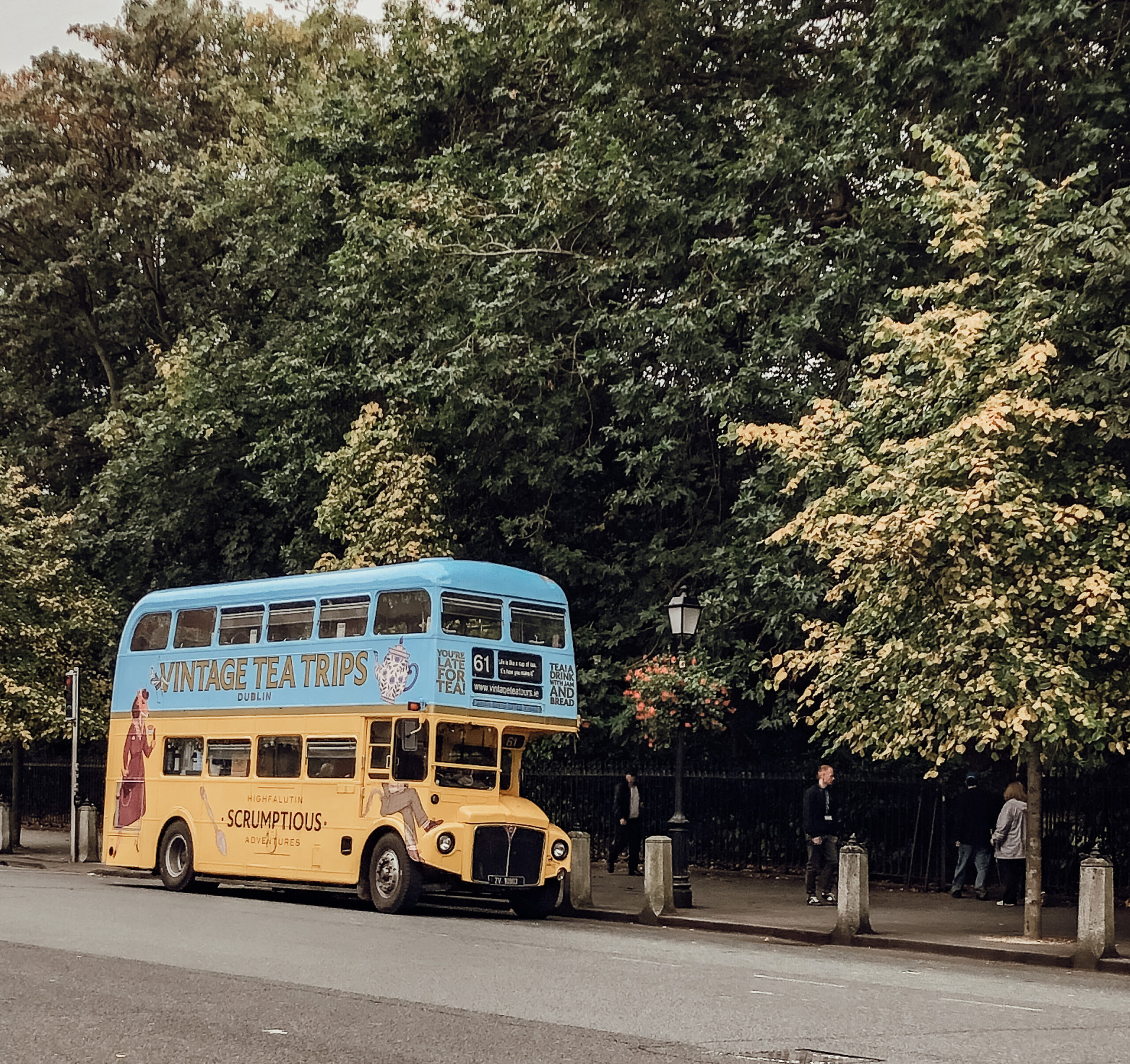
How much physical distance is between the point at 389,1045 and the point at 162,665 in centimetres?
1624

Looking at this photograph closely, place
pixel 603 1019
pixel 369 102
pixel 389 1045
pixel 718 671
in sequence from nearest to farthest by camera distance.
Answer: pixel 389 1045
pixel 603 1019
pixel 718 671
pixel 369 102

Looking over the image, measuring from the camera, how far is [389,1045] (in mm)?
9172

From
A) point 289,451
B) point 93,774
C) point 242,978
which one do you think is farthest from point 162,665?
point 93,774

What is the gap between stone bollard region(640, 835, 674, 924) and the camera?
66.4 ft

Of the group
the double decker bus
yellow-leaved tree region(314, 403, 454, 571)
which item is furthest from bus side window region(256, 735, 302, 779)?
yellow-leaved tree region(314, 403, 454, 571)

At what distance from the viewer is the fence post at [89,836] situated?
30719 mm

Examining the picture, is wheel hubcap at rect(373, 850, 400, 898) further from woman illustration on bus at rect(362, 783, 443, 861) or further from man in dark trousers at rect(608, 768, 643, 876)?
man in dark trousers at rect(608, 768, 643, 876)

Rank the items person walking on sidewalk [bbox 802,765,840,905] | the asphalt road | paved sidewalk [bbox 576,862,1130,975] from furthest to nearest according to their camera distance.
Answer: person walking on sidewalk [bbox 802,765,840,905] → paved sidewalk [bbox 576,862,1130,975] → the asphalt road

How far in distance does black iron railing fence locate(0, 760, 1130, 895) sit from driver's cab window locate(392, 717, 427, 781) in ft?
26.7

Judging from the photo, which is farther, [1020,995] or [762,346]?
[762,346]

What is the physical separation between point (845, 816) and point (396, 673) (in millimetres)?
8836

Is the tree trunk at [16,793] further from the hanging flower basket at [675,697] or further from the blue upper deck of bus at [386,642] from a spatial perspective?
the hanging flower basket at [675,697]

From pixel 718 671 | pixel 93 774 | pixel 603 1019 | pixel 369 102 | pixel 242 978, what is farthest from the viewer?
pixel 93 774

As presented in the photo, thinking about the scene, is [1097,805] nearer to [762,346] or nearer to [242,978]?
[762,346]
